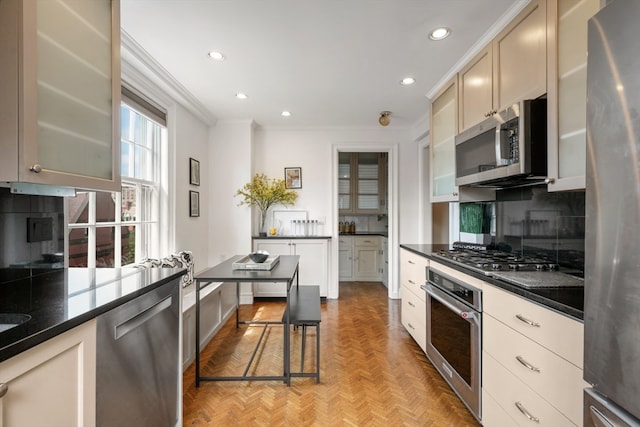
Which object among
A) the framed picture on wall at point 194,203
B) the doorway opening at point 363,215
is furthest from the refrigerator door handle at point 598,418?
the doorway opening at point 363,215

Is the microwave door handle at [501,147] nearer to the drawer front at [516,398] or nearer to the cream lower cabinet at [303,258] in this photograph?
the drawer front at [516,398]

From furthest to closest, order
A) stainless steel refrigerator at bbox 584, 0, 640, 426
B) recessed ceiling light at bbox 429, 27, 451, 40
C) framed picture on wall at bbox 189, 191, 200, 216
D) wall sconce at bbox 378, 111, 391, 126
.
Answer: wall sconce at bbox 378, 111, 391, 126 < framed picture on wall at bbox 189, 191, 200, 216 < recessed ceiling light at bbox 429, 27, 451, 40 < stainless steel refrigerator at bbox 584, 0, 640, 426

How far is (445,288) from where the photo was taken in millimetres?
2018

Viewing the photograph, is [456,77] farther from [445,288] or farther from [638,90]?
[638,90]

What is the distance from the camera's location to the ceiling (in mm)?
1746

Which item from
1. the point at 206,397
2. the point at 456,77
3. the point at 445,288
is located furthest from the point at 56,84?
the point at 456,77

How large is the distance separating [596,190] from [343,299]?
3.67 metres

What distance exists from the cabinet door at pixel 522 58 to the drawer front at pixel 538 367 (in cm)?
127

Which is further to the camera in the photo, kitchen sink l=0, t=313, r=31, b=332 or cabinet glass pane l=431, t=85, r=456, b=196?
cabinet glass pane l=431, t=85, r=456, b=196

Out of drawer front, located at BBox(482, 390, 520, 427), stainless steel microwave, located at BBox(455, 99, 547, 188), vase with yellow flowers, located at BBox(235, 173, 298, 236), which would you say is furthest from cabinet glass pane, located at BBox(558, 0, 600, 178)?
vase with yellow flowers, located at BBox(235, 173, 298, 236)

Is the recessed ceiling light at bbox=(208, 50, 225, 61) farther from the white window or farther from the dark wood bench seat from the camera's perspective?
the dark wood bench seat

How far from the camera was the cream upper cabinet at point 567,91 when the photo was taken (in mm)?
1317

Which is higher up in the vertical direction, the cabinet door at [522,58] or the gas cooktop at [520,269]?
the cabinet door at [522,58]

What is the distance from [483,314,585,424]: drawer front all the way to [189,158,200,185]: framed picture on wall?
10.5 ft
